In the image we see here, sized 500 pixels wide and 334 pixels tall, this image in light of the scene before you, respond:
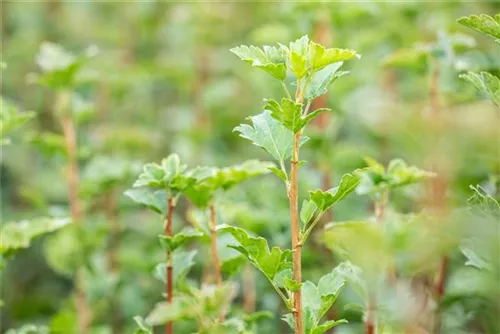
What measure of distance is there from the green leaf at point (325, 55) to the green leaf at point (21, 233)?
55cm

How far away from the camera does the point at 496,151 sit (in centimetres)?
84

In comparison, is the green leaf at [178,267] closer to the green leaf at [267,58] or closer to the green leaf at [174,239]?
the green leaf at [174,239]

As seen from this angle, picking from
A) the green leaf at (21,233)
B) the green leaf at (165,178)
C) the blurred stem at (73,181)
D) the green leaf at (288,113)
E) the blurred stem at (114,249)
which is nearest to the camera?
the green leaf at (288,113)

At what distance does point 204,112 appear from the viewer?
2.36 meters

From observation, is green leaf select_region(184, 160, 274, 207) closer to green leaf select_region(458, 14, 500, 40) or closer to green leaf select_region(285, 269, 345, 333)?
green leaf select_region(285, 269, 345, 333)

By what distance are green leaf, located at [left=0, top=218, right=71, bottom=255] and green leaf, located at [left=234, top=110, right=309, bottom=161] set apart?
42cm

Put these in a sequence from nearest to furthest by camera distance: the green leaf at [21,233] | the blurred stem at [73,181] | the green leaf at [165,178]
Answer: the green leaf at [165,178]
the green leaf at [21,233]
the blurred stem at [73,181]

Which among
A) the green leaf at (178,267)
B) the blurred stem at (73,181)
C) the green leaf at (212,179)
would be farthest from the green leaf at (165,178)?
the blurred stem at (73,181)

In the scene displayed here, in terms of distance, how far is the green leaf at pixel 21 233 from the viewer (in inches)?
46.5

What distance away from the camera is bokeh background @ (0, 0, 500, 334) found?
1.47 metres

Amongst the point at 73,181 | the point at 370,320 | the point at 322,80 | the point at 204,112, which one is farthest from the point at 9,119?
the point at 204,112

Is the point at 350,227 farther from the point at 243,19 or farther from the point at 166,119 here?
the point at 243,19

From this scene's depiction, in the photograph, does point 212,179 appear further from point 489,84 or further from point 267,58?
point 489,84

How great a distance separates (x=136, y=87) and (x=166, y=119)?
0.19 m
